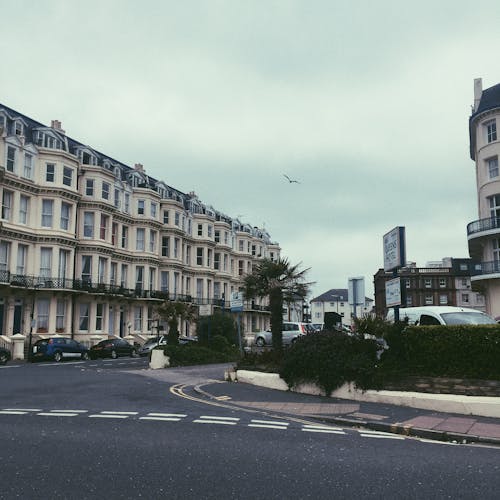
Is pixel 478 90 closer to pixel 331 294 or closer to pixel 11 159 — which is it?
pixel 11 159

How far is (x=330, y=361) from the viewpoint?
1379 cm

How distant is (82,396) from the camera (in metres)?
13.7

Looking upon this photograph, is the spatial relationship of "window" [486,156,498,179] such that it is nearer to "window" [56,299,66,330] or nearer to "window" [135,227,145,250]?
"window" [135,227,145,250]

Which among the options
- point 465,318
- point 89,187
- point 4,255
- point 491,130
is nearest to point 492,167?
point 491,130

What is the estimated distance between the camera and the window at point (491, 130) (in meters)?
37.5

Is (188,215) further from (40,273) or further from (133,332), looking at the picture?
(40,273)

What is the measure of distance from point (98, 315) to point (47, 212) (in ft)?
32.1

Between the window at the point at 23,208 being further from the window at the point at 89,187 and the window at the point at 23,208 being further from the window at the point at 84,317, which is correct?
the window at the point at 84,317

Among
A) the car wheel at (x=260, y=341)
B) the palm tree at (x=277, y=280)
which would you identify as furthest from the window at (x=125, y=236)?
the palm tree at (x=277, y=280)

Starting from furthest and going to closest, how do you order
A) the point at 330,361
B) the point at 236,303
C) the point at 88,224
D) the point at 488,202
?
1. the point at 88,224
2. the point at 488,202
3. the point at 236,303
4. the point at 330,361

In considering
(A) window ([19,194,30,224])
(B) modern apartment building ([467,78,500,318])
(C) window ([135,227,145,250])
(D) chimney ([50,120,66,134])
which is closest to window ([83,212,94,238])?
(A) window ([19,194,30,224])

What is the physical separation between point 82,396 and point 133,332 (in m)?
34.6

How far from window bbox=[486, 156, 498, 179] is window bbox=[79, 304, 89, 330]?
107ft

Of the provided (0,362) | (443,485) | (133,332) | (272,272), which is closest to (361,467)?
(443,485)
